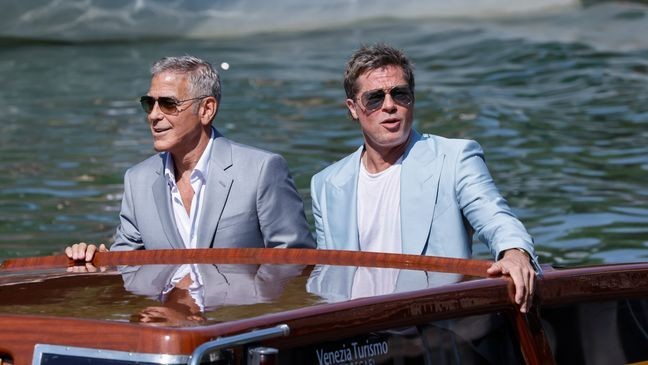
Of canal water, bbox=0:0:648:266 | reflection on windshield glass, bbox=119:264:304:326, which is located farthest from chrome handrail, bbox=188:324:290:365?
canal water, bbox=0:0:648:266

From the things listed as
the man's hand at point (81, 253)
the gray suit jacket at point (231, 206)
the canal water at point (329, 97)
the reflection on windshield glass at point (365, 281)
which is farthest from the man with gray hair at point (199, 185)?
the canal water at point (329, 97)

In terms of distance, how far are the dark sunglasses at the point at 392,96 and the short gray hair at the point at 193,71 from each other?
571 millimetres

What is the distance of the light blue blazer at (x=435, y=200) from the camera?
4031 millimetres

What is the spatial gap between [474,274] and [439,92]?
41.7 feet

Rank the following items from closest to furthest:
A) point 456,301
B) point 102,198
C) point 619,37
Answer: point 456,301 < point 102,198 < point 619,37

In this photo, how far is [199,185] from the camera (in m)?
4.54

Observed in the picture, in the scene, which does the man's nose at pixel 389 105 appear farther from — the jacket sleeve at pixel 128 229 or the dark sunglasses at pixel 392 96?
the jacket sleeve at pixel 128 229

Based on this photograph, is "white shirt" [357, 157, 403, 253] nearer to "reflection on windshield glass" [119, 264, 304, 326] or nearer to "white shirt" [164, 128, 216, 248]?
"white shirt" [164, 128, 216, 248]

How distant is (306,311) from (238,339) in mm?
253

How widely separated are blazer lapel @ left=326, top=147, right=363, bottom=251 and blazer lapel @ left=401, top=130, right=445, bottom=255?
0.50 feet

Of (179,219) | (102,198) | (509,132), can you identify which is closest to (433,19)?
(509,132)

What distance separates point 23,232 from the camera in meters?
10.6

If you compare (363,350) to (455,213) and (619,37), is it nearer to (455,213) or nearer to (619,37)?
(455,213)

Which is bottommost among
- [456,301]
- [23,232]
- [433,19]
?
[23,232]
